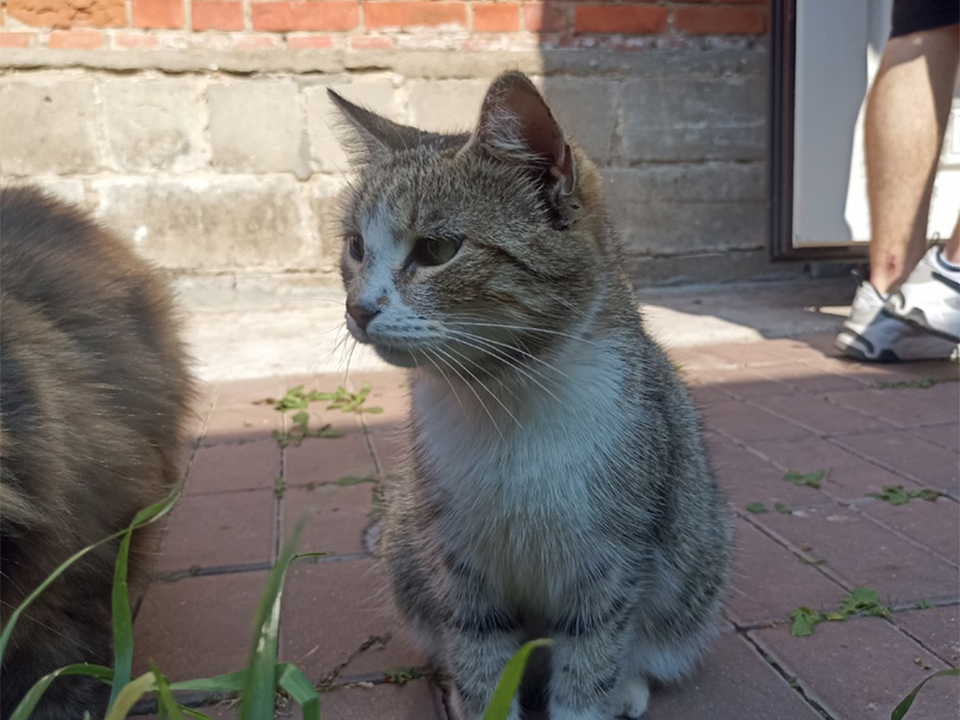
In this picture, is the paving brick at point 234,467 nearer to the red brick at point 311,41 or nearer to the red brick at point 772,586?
the red brick at point 772,586

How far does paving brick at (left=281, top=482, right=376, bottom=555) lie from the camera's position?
7.53 ft

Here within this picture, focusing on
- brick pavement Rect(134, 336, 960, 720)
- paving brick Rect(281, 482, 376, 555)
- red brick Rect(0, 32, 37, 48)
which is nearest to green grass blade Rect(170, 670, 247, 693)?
brick pavement Rect(134, 336, 960, 720)

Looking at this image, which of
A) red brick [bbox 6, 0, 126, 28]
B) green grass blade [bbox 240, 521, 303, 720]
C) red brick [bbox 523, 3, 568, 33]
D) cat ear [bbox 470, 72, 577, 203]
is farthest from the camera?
red brick [bbox 523, 3, 568, 33]

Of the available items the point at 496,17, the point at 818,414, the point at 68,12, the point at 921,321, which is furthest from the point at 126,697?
the point at 496,17

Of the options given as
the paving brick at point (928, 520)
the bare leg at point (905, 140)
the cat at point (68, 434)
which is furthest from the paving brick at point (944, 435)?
the cat at point (68, 434)

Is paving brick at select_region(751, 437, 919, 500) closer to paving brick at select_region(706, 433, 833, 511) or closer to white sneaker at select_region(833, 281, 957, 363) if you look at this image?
paving brick at select_region(706, 433, 833, 511)

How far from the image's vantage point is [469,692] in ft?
5.11

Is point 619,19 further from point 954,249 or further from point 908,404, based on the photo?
point 908,404

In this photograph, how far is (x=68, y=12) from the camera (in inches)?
172

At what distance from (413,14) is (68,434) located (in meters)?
3.82

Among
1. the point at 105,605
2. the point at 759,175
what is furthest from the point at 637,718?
the point at 759,175

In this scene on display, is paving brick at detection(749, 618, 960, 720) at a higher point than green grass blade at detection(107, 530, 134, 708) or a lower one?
lower

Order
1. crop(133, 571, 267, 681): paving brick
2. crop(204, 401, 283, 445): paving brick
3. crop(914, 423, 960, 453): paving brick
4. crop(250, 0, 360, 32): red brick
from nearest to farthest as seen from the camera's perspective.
Result: 1. crop(133, 571, 267, 681): paving brick
2. crop(914, 423, 960, 453): paving brick
3. crop(204, 401, 283, 445): paving brick
4. crop(250, 0, 360, 32): red brick

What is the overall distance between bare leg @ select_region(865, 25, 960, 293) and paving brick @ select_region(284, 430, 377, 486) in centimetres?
242
